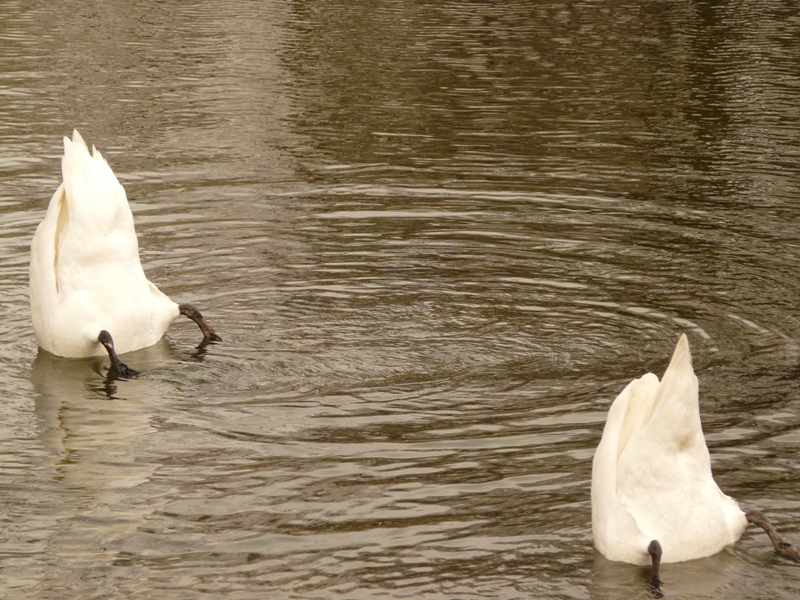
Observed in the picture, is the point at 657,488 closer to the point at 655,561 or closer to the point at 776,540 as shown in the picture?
the point at 655,561

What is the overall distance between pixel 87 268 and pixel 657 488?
4.69 m

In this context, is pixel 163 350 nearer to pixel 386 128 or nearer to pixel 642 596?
pixel 642 596

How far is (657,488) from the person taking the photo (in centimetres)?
637

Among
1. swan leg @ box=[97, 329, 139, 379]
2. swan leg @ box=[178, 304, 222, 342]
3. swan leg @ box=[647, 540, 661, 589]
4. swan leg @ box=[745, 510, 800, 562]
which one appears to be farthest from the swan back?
swan leg @ box=[745, 510, 800, 562]

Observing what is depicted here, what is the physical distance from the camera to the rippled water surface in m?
6.72

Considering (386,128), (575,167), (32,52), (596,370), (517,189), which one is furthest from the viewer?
(32,52)

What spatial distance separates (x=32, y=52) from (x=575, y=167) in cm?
1244

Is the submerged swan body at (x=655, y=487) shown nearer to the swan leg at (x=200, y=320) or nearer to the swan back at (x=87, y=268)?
the swan leg at (x=200, y=320)

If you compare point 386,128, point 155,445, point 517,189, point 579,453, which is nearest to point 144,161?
point 386,128

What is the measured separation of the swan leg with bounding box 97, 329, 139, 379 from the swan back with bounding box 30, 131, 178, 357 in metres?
0.11

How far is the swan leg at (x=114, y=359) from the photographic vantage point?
9148 millimetres

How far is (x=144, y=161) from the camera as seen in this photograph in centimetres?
1552

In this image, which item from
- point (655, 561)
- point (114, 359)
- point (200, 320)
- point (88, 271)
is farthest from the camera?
point (200, 320)

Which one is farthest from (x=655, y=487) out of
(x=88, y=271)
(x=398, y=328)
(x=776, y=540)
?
(x=88, y=271)
